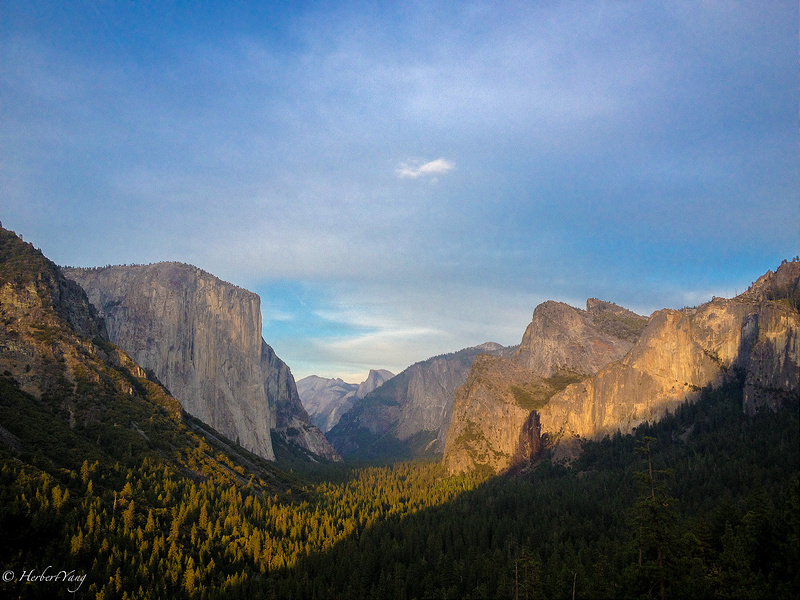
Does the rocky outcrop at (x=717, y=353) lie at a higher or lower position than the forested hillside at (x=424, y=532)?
higher

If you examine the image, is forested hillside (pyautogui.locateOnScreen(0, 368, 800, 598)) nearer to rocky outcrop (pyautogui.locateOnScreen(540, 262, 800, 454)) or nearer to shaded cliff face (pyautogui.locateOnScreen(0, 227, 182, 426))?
shaded cliff face (pyautogui.locateOnScreen(0, 227, 182, 426))

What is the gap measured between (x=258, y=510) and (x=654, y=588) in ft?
287

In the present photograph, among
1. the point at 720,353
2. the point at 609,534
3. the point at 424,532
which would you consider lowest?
the point at 424,532

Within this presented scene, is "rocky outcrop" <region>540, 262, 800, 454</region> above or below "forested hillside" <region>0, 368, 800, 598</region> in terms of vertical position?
above

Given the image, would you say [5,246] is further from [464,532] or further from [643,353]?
[643,353]

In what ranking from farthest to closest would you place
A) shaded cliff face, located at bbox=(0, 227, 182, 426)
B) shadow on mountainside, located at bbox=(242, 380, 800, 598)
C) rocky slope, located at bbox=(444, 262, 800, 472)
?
rocky slope, located at bbox=(444, 262, 800, 472)
shaded cliff face, located at bbox=(0, 227, 182, 426)
shadow on mountainside, located at bbox=(242, 380, 800, 598)

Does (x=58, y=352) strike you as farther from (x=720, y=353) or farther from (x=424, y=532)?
(x=720, y=353)

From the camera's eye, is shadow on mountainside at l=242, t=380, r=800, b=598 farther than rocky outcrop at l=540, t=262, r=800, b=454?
No

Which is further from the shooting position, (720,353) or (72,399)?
(720,353)

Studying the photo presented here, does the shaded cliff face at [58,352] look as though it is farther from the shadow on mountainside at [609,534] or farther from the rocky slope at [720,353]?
the rocky slope at [720,353]

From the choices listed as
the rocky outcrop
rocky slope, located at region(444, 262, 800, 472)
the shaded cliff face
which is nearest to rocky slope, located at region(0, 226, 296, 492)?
the shaded cliff face

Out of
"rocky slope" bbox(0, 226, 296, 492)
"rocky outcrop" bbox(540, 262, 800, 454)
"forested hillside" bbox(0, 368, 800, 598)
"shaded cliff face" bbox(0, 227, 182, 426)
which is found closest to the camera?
"forested hillside" bbox(0, 368, 800, 598)

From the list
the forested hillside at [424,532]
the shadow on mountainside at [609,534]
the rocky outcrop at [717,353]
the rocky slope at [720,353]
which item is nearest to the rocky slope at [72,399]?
the forested hillside at [424,532]

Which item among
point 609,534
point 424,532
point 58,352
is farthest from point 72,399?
point 609,534
